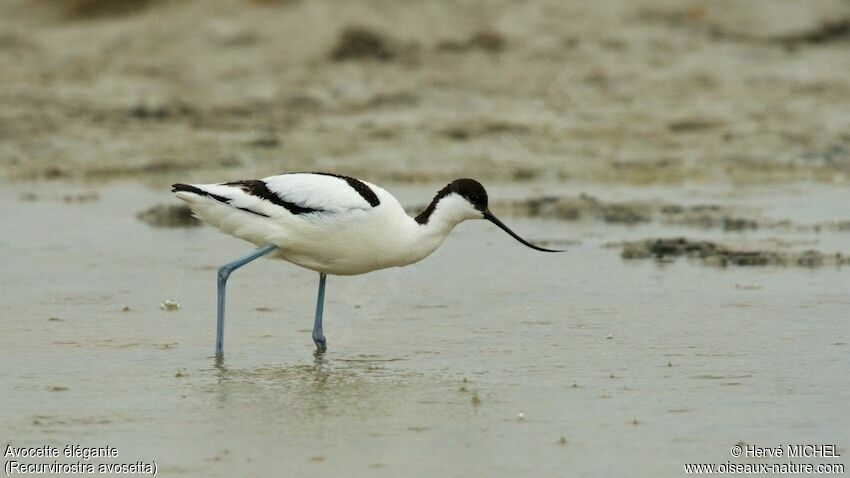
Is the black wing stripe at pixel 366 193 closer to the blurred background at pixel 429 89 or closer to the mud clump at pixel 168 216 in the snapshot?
the mud clump at pixel 168 216

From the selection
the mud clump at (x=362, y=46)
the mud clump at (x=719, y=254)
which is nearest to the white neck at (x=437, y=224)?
the mud clump at (x=719, y=254)

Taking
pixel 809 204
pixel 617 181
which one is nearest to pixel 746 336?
pixel 809 204

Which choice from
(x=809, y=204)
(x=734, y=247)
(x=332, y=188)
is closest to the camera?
(x=332, y=188)

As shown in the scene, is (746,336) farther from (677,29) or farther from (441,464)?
(677,29)

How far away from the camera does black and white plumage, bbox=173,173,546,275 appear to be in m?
7.11

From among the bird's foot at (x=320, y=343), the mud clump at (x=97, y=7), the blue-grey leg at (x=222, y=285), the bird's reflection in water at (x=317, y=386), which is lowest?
the bird's reflection in water at (x=317, y=386)

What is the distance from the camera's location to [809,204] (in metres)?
12.2

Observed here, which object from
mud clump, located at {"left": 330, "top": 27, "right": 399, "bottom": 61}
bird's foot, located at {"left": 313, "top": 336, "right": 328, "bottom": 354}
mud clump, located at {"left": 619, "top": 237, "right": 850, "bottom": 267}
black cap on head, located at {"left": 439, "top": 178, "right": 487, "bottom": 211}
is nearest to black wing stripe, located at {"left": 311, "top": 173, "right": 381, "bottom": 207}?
black cap on head, located at {"left": 439, "top": 178, "right": 487, "bottom": 211}

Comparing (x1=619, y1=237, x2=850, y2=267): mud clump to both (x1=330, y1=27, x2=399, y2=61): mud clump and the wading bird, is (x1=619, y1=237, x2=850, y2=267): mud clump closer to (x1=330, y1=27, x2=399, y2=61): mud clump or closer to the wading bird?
the wading bird

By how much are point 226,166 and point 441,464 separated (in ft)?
30.3

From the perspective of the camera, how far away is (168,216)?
11586 millimetres

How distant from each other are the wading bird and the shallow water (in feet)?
1.43

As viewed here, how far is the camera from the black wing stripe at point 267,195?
23.5 feet

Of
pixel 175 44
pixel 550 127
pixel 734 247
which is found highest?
pixel 175 44
